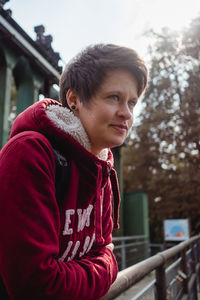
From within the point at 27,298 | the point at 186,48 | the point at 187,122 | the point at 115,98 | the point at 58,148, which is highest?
the point at 186,48

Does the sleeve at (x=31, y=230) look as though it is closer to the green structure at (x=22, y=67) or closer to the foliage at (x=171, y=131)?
the green structure at (x=22, y=67)

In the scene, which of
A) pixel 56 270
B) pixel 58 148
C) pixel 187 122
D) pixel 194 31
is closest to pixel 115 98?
pixel 58 148

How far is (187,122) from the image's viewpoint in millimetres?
14219

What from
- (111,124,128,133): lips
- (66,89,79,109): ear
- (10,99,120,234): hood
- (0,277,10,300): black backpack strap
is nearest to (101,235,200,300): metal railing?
(0,277,10,300): black backpack strap

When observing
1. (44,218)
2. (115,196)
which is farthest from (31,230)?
(115,196)

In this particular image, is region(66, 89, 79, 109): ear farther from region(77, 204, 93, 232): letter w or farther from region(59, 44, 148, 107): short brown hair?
region(77, 204, 93, 232): letter w

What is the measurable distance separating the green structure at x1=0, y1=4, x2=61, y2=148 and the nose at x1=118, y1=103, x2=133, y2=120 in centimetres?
367

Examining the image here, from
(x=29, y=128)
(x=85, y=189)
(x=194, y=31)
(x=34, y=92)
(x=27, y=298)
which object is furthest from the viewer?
(x=194, y=31)

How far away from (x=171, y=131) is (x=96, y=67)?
14.4 metres

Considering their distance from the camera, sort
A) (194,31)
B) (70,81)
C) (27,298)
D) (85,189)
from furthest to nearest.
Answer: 1. (194,31)
2. (70,81)
3. (85,189)
4. (27,298)

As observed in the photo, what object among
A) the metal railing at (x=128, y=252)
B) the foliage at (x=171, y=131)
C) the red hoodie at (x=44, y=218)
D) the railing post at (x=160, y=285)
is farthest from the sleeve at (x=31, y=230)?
the foliage at (x=171, y=131)

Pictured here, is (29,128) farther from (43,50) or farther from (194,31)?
(194,31)

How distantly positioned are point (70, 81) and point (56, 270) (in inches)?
25.5

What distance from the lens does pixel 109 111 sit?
1.05 m
